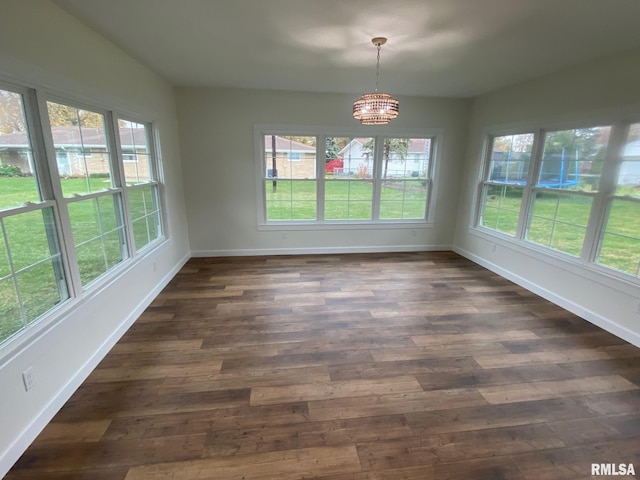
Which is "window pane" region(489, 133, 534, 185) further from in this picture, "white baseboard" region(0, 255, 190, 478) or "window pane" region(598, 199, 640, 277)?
"white baseboard" region(0, 255, 190, 478)

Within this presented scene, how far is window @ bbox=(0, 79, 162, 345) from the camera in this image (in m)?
1.71

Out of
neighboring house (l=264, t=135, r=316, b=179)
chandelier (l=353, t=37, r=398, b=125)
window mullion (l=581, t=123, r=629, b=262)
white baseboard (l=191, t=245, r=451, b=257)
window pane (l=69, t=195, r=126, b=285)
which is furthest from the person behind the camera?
white baseboard (l=191, t=245, r=451, b=257)

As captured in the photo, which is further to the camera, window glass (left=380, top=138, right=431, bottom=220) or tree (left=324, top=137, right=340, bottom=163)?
window glass (left=380, top=138, right=431, bottom=220)

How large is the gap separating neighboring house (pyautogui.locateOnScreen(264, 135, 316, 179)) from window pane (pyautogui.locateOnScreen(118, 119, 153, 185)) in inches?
67.9

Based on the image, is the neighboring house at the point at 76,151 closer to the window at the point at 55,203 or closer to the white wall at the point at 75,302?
the window at the point at 55,203

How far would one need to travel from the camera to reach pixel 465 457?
64.9 inches

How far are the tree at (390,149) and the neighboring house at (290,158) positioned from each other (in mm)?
904

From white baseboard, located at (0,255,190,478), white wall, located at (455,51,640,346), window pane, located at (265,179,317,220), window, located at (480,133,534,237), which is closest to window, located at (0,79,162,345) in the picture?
white baseboard, located at (0,255,190,478)

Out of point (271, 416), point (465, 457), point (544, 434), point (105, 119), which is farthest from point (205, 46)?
point (544, 434)

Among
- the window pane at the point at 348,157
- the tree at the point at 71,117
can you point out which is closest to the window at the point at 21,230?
the tree at the point at 71,117

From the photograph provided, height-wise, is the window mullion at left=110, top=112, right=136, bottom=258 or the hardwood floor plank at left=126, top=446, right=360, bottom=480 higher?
the window mullion at left=110, top=112, right=136, bottom=258

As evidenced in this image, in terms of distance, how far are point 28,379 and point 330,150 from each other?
428cm

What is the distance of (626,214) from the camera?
2799 mm

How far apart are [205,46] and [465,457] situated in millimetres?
3644
